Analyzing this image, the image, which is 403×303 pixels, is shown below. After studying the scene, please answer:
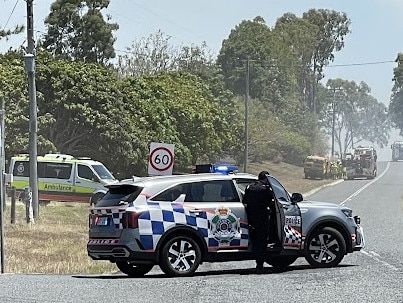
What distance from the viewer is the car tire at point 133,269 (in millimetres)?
16672

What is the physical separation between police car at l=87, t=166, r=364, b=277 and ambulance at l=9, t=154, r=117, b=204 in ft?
70.1

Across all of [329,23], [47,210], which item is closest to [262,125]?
[329,23]

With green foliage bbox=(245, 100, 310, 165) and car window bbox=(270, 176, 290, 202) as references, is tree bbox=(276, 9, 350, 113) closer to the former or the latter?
green foliage bbox=(245, 100, 310, 165)

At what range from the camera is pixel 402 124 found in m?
176

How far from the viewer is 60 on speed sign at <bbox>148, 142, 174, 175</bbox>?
71.6ft

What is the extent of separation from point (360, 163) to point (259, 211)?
70.5m

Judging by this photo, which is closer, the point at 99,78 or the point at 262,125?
the point at 99,78

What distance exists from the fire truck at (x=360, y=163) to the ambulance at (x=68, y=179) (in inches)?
1959

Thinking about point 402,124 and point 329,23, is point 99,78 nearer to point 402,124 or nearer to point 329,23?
point 329,23

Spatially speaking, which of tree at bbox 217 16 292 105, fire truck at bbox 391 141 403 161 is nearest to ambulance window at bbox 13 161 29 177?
tree at bbox 217 16 292 105

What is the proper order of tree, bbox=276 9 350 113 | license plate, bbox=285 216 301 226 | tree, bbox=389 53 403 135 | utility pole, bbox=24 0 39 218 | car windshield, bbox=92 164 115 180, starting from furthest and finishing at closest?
tree, bbox=389 53 403 135 < tree, bbox=276 9 350 113 < car windshield, bbox=92 164 115 180 < utility pole, bbox=24 0 39 218 < license plate, bbox=285 216 301 226

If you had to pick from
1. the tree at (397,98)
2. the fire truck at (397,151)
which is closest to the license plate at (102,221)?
the tree at (397,98)

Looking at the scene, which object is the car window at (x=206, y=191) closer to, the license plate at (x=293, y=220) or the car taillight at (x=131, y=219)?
the car taillight at (x=131, y=219)

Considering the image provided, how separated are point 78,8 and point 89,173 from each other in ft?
122
